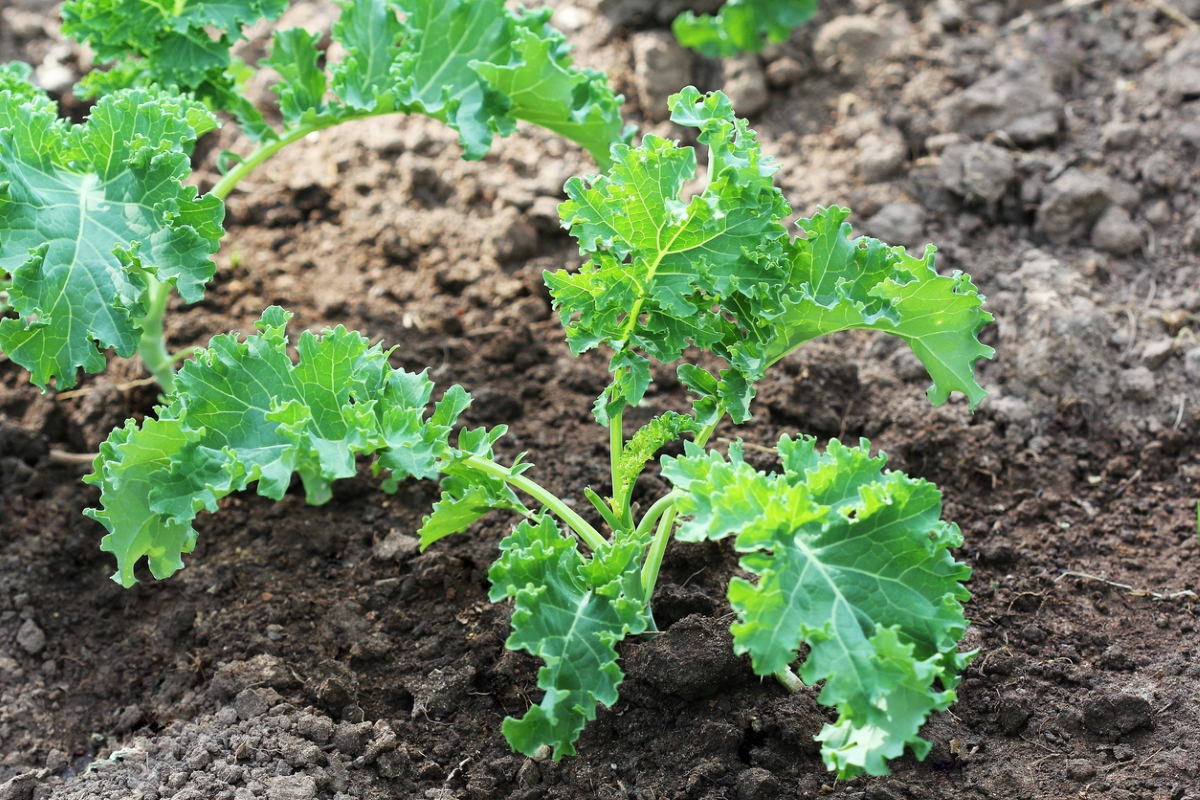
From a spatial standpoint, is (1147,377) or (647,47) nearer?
(1147,377)

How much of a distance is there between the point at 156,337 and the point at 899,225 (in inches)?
108

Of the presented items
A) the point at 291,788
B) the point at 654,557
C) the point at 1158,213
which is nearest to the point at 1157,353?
the point at 1158,213

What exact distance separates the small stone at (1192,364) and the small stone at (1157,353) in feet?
0.19

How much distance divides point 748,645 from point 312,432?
44.0 inches

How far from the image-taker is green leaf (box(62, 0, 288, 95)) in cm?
344

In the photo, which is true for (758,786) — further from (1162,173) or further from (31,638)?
(1162,173)

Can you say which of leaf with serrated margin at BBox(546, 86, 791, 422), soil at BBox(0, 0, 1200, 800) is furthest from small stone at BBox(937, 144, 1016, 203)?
leaf with serrated margin at BBox(546, 86, 791, 422)

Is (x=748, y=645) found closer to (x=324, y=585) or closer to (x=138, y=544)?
(x=138, y=544)

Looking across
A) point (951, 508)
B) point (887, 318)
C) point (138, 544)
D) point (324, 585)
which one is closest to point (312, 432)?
point (138, 544)

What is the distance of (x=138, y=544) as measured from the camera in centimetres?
253

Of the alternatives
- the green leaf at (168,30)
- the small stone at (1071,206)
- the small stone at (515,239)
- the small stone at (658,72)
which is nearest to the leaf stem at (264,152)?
the green leaf at (168,30)

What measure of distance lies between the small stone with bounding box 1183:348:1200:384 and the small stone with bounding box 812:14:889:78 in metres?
1.91

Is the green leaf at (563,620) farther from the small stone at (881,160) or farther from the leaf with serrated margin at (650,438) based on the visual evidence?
the small stone at (881,160)

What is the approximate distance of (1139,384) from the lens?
12.0 ft
